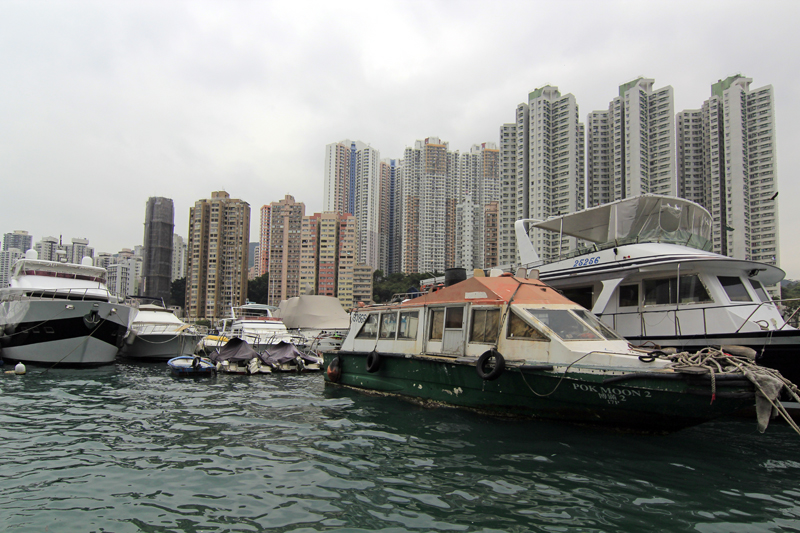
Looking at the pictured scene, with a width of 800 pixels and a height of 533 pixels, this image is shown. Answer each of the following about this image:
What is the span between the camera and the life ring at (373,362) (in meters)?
10.7

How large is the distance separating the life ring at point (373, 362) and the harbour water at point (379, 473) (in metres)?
1.27

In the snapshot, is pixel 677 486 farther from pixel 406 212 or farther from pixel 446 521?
pixel 406 212

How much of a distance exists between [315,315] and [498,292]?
21804mm

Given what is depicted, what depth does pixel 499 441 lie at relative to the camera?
7035 millimetres

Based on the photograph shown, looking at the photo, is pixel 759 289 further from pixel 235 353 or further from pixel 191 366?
pixel 191 366

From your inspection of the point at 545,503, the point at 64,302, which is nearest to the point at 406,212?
the point at 64,302

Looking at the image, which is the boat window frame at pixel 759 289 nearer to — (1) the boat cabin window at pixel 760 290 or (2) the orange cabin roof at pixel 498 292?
(1) the boat cabin window at pixel 760 290

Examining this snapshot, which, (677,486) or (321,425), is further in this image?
(321,425)

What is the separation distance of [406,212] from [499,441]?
3536 inches

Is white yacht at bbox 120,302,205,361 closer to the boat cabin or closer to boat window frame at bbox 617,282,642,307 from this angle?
the boat cabin

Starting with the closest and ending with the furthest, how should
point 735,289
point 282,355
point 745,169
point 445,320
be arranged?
point 445,320 → point 735,289 → point 282,355 → point 745,169

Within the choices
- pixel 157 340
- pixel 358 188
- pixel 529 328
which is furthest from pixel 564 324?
pixel 358 188

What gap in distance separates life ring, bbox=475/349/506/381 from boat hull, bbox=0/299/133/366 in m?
17.2

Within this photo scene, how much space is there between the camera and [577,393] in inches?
283
